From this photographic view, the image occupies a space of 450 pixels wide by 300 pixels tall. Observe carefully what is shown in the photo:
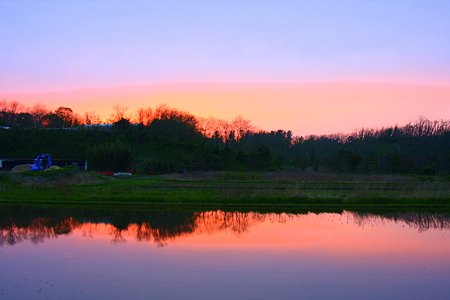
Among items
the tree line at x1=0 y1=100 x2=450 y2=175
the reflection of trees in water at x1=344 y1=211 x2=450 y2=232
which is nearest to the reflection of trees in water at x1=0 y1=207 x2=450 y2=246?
the reflection of trees in water at x1=344 y1=211 x2=450 y2=232

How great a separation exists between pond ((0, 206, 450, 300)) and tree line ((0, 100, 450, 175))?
3949cm

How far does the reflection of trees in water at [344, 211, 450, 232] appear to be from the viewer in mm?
14531

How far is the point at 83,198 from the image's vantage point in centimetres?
2108

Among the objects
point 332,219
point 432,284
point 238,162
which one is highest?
point 432,284

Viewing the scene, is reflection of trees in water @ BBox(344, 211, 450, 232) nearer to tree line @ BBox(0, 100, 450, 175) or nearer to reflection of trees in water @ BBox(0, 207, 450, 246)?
reflection of trees in water @ BBox(0, 207, 450, 246)

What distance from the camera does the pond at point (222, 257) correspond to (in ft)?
23.5

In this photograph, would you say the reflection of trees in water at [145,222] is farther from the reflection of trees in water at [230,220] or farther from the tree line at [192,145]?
the tree line at [192,145]

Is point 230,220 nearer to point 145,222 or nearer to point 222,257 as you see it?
point 145,222

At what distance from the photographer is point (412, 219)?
15.9 m

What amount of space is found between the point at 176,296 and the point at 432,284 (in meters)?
5.64

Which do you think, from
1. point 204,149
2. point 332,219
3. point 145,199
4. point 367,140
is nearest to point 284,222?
point 332,219

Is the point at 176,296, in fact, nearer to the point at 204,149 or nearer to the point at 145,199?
the point at 145,199

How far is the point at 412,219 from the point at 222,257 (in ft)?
35.3

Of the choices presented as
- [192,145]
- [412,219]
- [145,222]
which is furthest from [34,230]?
[192,145]
